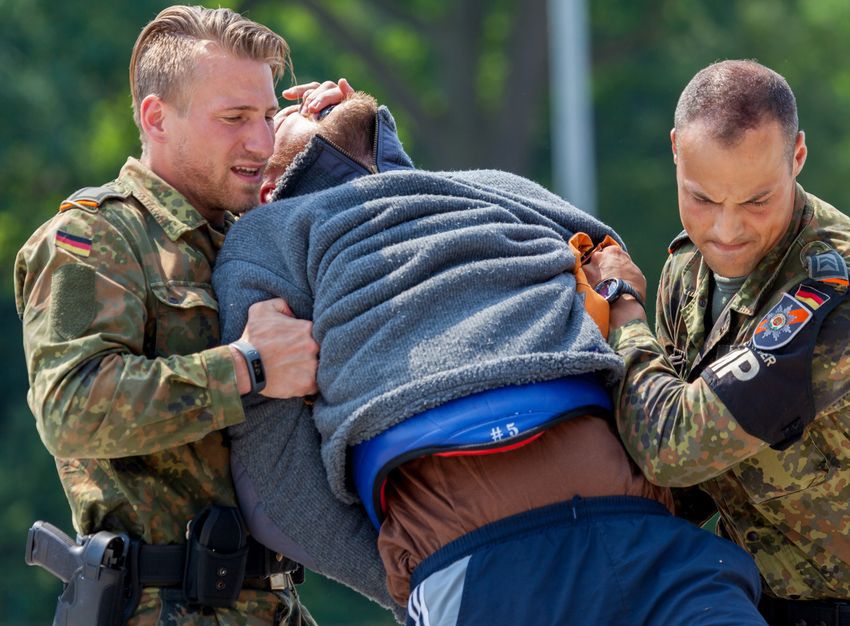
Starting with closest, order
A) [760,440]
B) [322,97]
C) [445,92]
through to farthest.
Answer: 1. [760,440]
2. [322,97]
3. [445,92]

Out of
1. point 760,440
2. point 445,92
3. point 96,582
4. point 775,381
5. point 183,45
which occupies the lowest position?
point 445,92

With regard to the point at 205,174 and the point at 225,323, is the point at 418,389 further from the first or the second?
the point at 205,174

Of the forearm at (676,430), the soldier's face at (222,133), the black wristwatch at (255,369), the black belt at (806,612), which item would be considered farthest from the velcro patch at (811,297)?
the soldier's face at (222,133)

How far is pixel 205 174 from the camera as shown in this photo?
3.63 m

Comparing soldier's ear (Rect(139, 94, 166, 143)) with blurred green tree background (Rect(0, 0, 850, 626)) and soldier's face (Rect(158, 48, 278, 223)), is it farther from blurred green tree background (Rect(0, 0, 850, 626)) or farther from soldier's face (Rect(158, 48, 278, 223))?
blurred green tree background (Rect(0, 0, 850, 626))

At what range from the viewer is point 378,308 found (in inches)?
Result: 122

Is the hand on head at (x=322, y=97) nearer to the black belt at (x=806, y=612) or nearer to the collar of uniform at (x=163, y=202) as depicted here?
the collar of uniform at (x=163, y=202)

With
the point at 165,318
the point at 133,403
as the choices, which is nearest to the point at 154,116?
the point at 165,318

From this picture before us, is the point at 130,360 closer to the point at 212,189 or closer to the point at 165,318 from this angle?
the point at 165,318

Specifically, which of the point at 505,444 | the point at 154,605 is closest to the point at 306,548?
the point at 154,605

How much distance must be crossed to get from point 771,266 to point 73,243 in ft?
5.46

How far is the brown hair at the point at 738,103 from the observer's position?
3.21m

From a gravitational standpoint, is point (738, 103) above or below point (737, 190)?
above

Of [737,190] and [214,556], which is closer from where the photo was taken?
[737,190]
